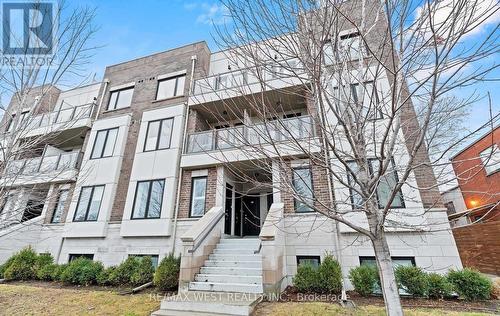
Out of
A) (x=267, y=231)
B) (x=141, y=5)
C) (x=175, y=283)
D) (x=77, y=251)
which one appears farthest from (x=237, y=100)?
(x=77, y=251)

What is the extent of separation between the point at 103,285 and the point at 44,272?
3101 millimetres

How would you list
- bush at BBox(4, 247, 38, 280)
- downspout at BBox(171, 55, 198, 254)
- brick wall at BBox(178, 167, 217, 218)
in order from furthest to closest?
brick wall at BBox(178, 167, 217, 218) < downspout at BBox(171, 55, 198, 254) < bush at BBox(4, 247, 38, 280)

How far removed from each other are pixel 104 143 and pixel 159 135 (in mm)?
3386

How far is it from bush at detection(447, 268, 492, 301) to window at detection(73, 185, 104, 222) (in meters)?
13.5

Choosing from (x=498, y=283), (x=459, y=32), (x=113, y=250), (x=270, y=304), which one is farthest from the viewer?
(x=113, y=250)

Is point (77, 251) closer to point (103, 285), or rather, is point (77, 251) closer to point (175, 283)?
point (103, 285)

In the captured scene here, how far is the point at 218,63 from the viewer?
14.4 metres

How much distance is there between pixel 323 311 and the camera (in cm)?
529

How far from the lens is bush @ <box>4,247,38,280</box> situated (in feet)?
32.9

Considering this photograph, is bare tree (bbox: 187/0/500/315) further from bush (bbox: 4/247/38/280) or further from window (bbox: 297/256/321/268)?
bush (bbox: 4/247/38/280)

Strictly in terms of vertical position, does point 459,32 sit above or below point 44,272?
above

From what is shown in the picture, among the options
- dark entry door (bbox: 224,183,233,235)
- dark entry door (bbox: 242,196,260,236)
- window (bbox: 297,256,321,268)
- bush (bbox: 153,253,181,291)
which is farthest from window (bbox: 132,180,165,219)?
window (bbox: 297,256,321,268)

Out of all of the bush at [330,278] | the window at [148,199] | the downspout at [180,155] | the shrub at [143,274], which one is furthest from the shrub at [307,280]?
the window at [148,199]

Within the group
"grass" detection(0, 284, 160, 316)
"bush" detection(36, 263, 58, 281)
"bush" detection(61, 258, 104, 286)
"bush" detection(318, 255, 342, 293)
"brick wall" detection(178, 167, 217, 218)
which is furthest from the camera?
"brick wall" detection(178, 167, 217, 218)
